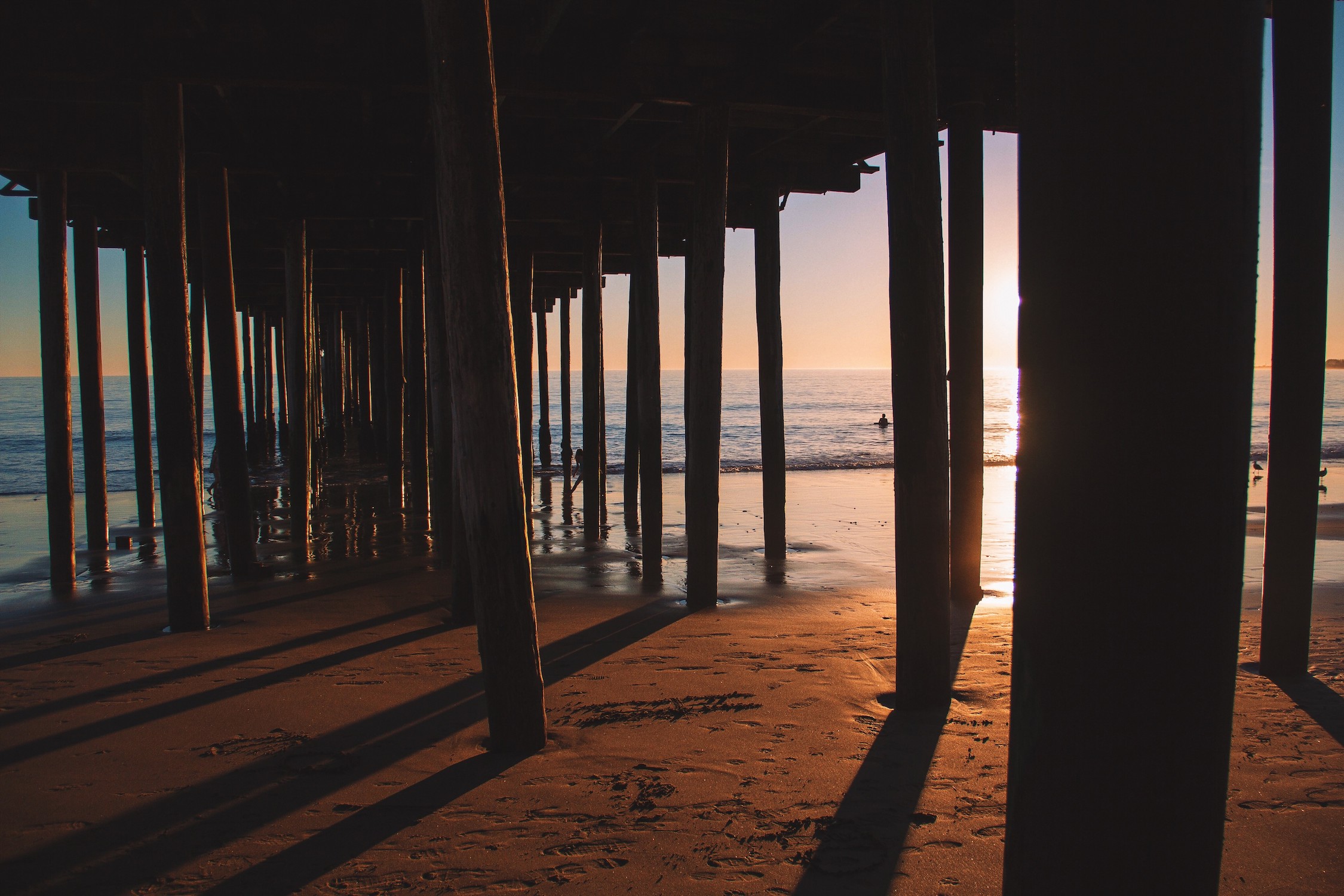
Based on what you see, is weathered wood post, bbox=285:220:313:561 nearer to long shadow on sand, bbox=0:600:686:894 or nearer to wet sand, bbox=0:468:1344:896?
wet sand, bbox=0:468:1344:896

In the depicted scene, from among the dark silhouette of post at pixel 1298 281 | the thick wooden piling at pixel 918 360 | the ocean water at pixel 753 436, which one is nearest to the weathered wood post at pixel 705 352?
the thick wooden piling at pixel 918 360

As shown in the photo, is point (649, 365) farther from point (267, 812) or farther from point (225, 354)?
point (267, 812)

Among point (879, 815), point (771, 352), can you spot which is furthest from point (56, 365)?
point (879, 815)

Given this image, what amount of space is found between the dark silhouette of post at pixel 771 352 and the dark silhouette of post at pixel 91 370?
6217mm

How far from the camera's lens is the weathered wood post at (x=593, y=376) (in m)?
9.58

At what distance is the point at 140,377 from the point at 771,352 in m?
6.37

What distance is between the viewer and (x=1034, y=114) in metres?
0.91

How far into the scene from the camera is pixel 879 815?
9.87ft

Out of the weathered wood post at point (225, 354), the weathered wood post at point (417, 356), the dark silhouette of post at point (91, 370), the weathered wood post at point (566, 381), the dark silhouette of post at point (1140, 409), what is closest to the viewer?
the dark silhouette of post at point (1140, 409)

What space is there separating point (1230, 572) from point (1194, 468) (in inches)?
4.3

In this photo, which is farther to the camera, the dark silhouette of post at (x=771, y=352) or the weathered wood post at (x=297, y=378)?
the weathered wood post at (x=297, y=378)

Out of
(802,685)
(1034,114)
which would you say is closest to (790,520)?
(802,685)

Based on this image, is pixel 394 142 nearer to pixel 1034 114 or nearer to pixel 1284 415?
pixel 1284 415

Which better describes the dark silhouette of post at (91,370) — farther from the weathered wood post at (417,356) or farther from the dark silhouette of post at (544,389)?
the dark silhouette of post at (544,389)
